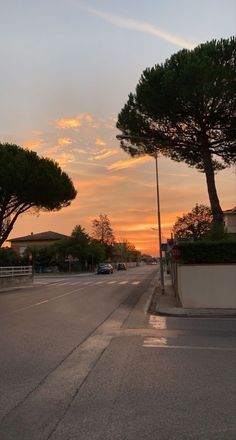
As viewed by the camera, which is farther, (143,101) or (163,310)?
(143,101)

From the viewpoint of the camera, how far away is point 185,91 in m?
27.1

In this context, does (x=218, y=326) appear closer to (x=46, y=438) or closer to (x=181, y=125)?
(x=46, y=438)

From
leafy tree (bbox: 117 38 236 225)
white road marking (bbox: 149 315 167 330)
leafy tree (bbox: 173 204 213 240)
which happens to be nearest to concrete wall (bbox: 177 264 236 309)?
white road marking (bbox: 149 315 167 330)

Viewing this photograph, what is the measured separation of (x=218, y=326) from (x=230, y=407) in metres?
9.31

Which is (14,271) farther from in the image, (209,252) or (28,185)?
(209,252)

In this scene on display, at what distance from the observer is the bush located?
68.8ft

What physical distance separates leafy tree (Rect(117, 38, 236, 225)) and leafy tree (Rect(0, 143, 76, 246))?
14595 millimetres

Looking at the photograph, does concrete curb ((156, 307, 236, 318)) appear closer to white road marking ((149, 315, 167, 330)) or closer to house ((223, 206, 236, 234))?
white road marking ((149, 315, 167, 330))

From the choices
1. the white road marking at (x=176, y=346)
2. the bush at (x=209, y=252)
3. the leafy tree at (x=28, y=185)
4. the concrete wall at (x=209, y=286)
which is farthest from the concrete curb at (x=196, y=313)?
the leafy tree at (x=28, y=185)

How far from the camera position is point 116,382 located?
25.1ft

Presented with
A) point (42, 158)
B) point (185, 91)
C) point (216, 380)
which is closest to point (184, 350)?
point (216, 380)

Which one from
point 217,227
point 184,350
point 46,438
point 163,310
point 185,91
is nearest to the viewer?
point 46,438

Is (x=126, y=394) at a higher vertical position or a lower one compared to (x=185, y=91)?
lower

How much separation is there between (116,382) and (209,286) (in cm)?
1348
